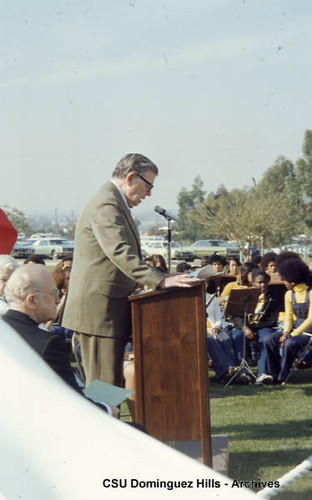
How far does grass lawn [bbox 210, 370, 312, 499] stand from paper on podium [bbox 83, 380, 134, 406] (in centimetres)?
92

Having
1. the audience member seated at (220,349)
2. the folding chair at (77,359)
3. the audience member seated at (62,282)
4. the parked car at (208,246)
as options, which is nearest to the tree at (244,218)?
the parked car at (208,246)

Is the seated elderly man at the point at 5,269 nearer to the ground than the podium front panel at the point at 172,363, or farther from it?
farther from it

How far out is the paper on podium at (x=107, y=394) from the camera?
2.36m

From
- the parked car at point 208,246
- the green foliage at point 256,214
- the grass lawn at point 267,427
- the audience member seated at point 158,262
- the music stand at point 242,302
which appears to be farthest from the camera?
the green foliage at point 256,214

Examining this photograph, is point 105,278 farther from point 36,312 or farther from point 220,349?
point 220,349

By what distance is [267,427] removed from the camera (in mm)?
4809

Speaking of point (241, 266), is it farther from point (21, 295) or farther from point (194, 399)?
point (21, 295)

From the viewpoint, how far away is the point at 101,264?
3324mm

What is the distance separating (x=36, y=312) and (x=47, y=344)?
263 mm

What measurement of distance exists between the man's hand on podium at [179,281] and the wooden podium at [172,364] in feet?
0.13

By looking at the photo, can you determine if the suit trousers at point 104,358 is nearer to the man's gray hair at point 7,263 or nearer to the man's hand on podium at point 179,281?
the man's hand on podium at point 179,281

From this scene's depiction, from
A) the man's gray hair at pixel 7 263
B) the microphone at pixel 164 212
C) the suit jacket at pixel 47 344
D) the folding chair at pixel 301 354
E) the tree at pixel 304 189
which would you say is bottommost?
the folding chair at pixel 301 354

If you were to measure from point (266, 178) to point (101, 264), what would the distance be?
3268 centimetres

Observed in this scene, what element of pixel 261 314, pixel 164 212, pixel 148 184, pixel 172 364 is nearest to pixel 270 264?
pixel 261 314
